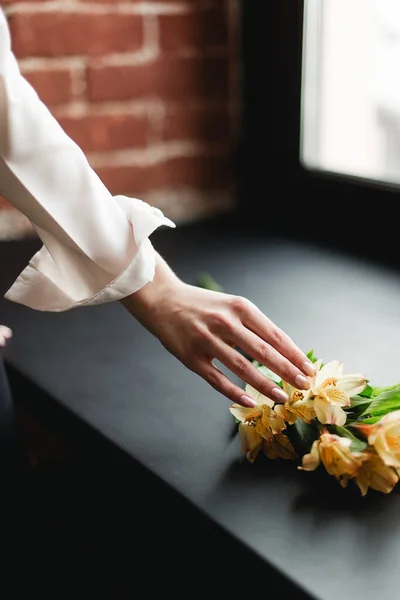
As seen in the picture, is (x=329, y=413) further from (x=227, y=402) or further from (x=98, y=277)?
(x=98, y=277)

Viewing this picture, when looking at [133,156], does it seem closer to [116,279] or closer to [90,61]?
[90,61]


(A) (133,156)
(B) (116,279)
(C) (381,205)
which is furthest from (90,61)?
(B) (116,279)

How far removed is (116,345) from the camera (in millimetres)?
910

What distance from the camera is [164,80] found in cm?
133

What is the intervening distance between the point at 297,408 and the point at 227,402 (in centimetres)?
14

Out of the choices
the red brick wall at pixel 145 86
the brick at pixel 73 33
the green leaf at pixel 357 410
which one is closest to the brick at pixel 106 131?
the red brick wall at pixel 145 86

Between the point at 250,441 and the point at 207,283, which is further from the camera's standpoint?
the point at 207,283

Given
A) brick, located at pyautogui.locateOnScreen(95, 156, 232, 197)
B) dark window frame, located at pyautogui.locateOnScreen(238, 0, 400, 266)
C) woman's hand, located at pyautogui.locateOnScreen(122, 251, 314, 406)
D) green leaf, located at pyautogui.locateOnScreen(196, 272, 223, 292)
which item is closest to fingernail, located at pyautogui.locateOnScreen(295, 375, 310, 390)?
woman's hand, located at pyautogui.locateOnScreen(122, 251, 314, 406)

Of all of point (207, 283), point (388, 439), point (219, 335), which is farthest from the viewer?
point (207, 283)

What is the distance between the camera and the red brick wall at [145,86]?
1.24 metres

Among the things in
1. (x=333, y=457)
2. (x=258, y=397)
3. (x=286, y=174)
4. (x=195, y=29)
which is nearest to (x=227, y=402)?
(x=258, y=397)

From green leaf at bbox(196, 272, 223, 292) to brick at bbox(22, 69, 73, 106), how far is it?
414mm

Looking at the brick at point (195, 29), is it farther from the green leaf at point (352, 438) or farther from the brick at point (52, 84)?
the green leaf at point (352, 438)

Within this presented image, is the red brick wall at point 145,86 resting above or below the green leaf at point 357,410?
above
